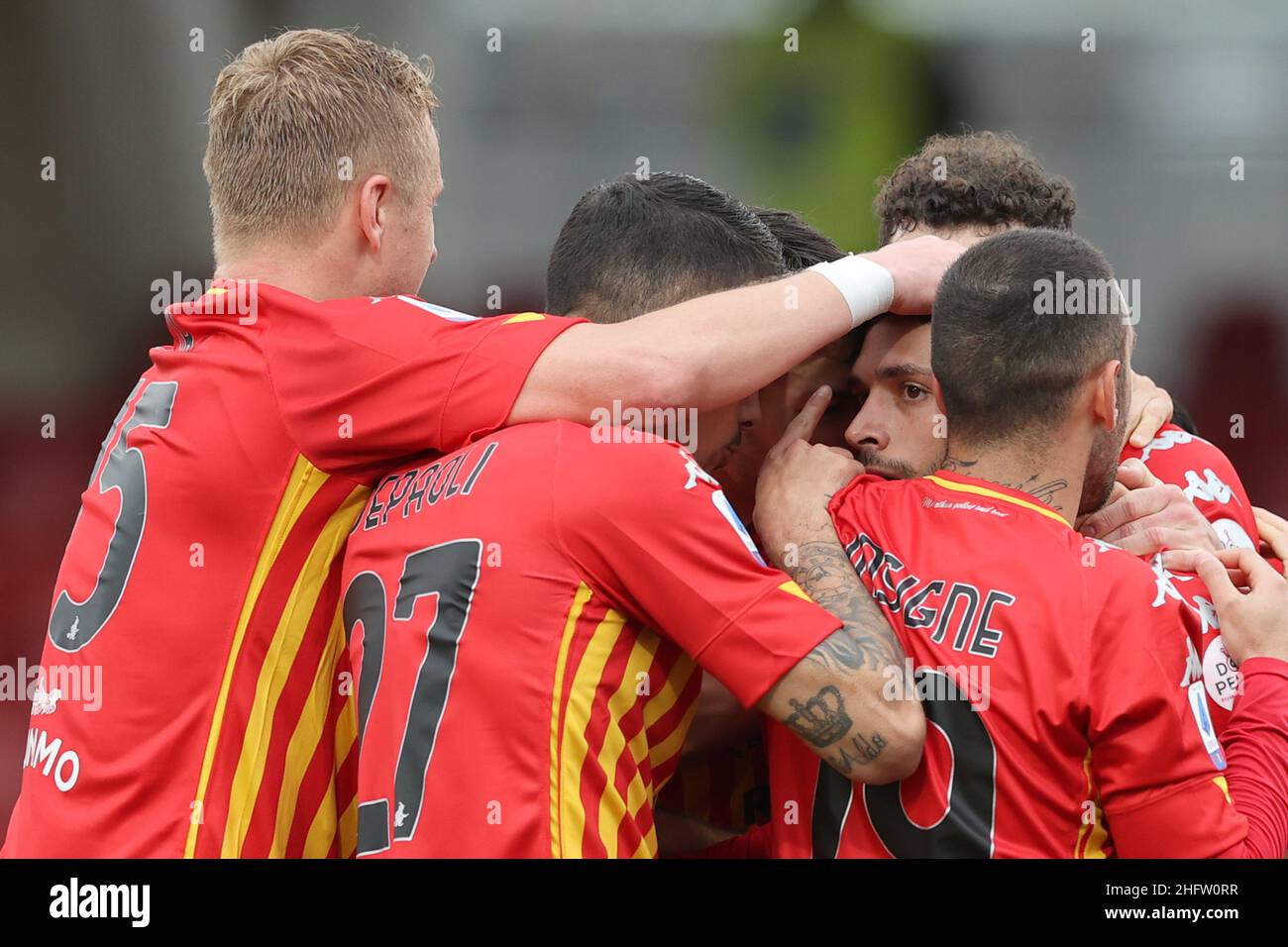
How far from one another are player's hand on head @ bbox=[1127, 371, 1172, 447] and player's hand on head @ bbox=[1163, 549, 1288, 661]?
63 centimetres

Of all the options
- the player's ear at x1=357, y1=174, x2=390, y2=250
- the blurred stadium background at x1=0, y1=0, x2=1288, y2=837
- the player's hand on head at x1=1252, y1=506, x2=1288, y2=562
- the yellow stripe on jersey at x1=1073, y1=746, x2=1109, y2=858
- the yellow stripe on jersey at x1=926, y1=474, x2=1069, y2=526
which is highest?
the blurred stadium background at x1=0, y1=0, x2=1288, y2=837

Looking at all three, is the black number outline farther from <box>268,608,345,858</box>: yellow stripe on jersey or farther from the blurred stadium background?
the blurred stadium background

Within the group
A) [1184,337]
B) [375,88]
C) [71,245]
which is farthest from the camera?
[1184,337]

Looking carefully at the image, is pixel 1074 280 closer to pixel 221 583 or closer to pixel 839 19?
pixel 221 583

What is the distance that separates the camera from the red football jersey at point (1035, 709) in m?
2.04

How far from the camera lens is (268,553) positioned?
2.38m

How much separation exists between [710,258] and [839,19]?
562cm

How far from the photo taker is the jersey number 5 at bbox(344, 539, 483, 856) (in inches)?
82.9

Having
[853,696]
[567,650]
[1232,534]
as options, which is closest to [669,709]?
[567,650]

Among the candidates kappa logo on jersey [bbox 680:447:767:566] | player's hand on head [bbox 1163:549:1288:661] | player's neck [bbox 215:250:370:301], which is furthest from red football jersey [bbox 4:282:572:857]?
player's hand on head [bbox 1163:549:1288:661]

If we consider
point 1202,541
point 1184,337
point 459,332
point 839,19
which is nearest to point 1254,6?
point 1184,337

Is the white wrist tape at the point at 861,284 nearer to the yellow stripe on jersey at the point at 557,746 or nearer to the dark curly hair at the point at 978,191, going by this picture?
the dark curly hair at the point at 978,191

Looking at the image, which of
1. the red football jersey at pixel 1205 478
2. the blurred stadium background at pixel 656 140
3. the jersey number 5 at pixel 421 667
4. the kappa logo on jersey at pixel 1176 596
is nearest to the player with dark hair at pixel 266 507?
Result: the jersey number 5 at pixel 421 667

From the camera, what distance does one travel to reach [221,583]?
236 cm
